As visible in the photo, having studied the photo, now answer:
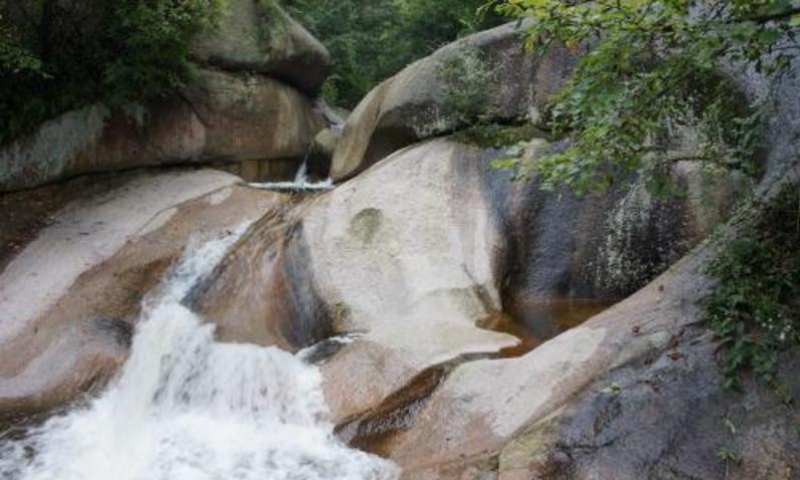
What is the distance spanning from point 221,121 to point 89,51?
256 centimetres

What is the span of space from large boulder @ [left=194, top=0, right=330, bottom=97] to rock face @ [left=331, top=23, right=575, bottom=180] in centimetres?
343

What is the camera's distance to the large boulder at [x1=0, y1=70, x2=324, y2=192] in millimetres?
10047

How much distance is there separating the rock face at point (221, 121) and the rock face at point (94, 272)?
0.57 metres

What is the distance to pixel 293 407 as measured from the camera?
21.1 ft

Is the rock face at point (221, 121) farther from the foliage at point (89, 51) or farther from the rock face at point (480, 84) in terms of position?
the rock face at point (480, 84)

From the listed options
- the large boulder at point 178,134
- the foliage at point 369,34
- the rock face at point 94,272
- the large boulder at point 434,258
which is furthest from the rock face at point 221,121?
the large boulder at point 434,258

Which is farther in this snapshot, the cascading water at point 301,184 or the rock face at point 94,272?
the cascading water at point 301,184

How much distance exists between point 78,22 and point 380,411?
7.44 meters

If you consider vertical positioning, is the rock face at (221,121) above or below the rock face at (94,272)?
above

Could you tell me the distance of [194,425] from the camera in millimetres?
6395

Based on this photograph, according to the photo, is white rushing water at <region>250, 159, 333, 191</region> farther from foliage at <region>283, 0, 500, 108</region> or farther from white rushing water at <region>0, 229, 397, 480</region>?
Answer: white rushing water at <region>0, 229, 397, 480</region>

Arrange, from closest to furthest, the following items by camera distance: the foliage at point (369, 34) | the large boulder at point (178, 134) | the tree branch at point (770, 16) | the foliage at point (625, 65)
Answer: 1. the tree branch at point (770, 16)
2. the foliage at point (625, 65)
3. the large boulder at point (178, 134)
4. the foliage at point (369, 34)

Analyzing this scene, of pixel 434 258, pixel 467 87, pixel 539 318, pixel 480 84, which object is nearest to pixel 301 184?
pixel 467 87

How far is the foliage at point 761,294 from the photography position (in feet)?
14.7
